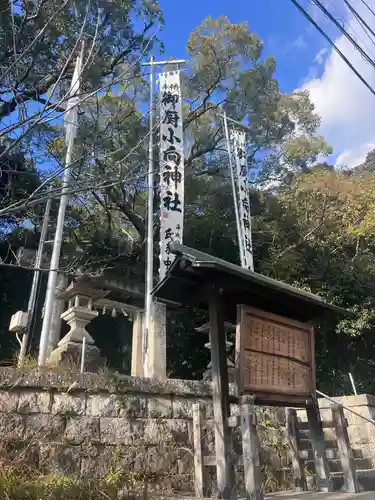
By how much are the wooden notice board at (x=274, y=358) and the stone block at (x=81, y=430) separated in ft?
7.00

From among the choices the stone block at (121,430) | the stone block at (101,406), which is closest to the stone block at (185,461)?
the stone block at (121,430)

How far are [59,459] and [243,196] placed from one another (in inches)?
333

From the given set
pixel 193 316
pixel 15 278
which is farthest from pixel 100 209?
pixel 193 316

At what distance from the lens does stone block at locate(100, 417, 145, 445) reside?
576 centimetres

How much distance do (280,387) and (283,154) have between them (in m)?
15.0

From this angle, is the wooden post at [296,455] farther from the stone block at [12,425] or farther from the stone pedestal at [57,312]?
the stone pedestal at [57,312]

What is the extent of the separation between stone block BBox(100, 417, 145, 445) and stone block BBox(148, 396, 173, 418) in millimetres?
247

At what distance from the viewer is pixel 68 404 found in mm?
5688

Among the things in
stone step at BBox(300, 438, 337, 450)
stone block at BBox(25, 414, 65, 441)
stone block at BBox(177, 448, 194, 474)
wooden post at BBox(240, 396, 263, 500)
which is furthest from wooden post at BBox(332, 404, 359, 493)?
stone block at BBox(25, 414, 65, 441)

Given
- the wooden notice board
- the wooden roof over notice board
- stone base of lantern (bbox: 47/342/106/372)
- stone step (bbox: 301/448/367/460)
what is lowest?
stone step (bbox: 301/448/367/460)

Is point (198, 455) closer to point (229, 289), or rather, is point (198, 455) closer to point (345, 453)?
point (345, 453)

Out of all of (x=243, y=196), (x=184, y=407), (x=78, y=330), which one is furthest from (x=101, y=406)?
(x=243, y=196)

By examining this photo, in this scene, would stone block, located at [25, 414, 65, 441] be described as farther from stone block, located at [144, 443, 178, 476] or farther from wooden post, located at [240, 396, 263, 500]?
wooden post, located at [240, 396, 263, 500]

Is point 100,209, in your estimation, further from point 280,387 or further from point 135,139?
point 280,387
